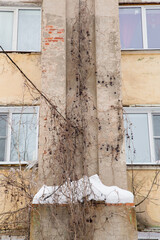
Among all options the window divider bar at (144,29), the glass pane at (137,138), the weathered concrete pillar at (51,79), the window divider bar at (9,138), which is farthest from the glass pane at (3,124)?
the window divider bar at (144,29)

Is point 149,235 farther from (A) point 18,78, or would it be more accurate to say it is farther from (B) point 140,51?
(A) point 18,78

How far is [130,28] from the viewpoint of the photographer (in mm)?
9828

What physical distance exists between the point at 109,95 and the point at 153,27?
2.57 metres

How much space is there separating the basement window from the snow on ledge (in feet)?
12.4

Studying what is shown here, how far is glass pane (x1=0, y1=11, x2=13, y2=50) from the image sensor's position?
950 cm

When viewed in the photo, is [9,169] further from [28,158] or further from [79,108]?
[79,108]

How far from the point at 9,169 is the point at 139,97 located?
3.32 metres

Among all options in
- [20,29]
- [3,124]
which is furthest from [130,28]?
[3,124]

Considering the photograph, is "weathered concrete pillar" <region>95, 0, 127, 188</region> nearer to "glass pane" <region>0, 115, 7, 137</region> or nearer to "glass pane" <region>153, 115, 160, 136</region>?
"glass pane" <region>153, 115, 160, 136</region>

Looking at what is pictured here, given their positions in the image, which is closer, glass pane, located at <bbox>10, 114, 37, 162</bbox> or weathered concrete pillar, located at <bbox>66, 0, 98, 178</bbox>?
weathered concrete pillar, located at <bbox>66, 0, 98, 178</bbox>

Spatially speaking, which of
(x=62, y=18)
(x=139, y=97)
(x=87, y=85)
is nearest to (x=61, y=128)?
(x=87, y=85)

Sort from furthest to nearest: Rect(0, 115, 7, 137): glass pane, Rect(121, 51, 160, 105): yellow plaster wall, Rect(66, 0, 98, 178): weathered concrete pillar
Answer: Rect(121, 51, 160, 105): yellow plaster wall → Rect(0, 115, 7, 137): glass pane → Rect(66, 0, 98, 178): weathered concrete pillar

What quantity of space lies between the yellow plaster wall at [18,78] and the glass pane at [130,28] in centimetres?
223

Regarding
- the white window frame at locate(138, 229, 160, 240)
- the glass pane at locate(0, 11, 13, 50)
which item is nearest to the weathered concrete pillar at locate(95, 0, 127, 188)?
the white window frame at locate(138, 229, 160, 240)
